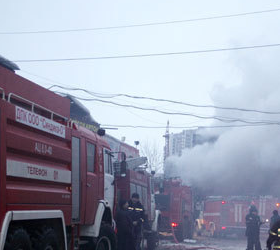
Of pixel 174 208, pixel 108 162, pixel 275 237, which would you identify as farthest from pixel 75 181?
pixel 174 208

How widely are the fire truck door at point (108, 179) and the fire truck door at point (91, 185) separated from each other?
27.8 inches

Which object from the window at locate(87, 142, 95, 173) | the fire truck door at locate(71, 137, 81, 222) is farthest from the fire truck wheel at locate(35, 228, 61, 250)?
the window at locate(87, 142, 95, 173)

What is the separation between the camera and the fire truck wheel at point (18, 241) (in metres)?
5.92

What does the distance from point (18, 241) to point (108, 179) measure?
4.04m

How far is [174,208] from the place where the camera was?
72.3 ft

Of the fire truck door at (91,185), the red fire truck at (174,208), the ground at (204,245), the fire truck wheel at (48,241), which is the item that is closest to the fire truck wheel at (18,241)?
the fire truck wheel at (48,241)

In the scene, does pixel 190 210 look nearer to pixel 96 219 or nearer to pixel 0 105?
pixel 96 219

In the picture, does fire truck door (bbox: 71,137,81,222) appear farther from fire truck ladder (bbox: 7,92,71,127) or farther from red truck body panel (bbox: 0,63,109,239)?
fire truck ladder (bbox: 7,92,71,127)

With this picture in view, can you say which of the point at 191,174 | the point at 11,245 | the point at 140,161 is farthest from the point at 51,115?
the point at 191,174

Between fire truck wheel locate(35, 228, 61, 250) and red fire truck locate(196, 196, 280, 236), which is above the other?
fire truck wheel locate(35, 228, 61, 250)

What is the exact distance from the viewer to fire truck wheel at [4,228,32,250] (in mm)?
5922

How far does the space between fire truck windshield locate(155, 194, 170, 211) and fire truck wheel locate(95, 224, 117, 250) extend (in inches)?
494

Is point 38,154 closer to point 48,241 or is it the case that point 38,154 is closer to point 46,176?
point 46,176

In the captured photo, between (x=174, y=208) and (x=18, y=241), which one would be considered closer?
(x=18, y=241)
